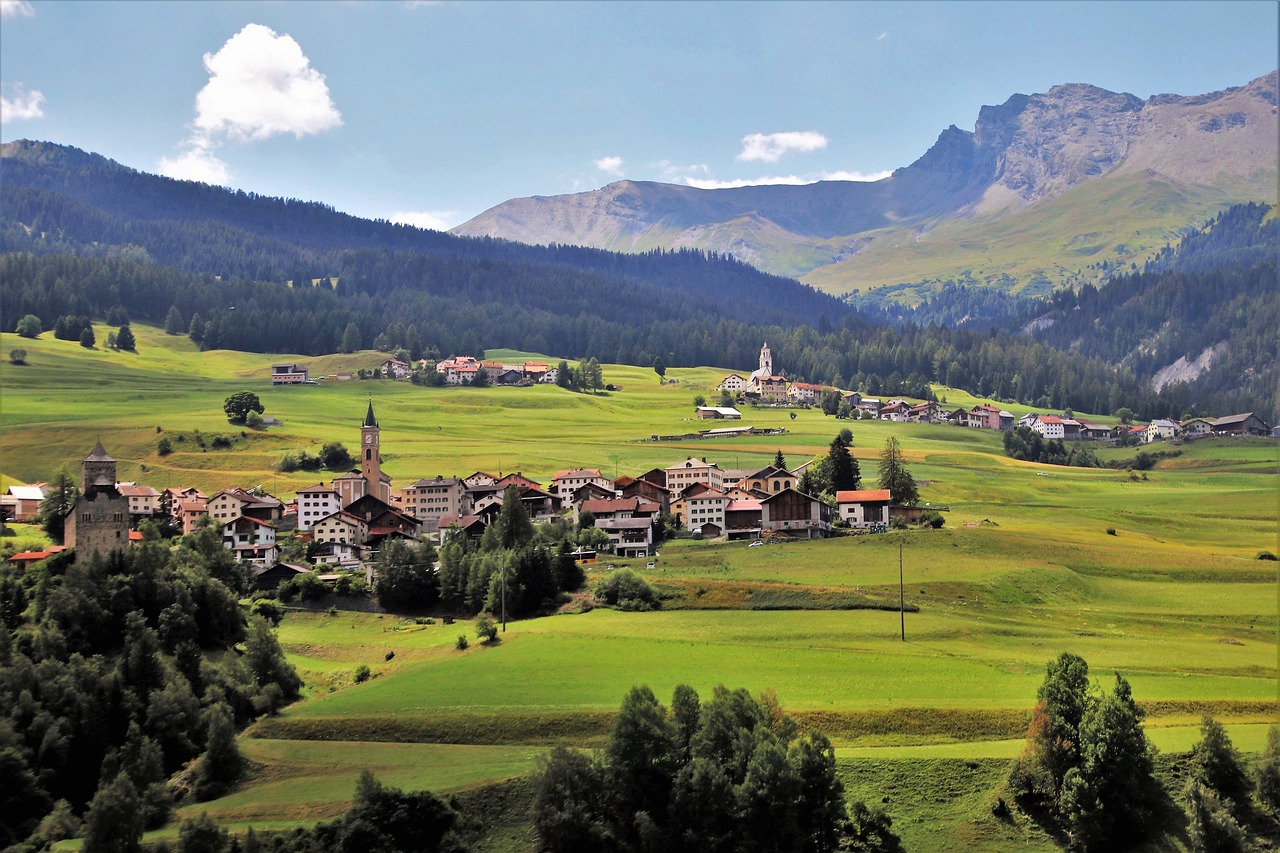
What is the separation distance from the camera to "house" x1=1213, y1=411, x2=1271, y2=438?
166750mm

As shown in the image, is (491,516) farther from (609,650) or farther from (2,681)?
(2,681)

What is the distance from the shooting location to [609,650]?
60.5 m

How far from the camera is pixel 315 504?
9912cm

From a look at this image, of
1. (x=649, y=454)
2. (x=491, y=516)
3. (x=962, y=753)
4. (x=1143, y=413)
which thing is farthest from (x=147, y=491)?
(x=1143, y=413)

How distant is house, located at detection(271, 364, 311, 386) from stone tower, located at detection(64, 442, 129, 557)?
11042cm

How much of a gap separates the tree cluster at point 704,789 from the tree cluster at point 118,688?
16447 mm

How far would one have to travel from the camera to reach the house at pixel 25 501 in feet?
297

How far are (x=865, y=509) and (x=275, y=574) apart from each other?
140ft

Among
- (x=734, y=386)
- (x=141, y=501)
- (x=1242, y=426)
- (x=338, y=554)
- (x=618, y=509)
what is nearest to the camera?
(x=338, y=554)

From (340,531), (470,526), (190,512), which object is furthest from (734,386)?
(190,512)

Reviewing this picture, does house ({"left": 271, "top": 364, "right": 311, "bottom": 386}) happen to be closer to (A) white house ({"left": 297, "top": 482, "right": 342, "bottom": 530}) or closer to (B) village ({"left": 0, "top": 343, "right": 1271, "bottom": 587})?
(B) village ({"left": 0, "top": 343, "right": 1271, "bottom": 587})

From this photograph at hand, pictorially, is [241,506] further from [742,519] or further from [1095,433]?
[1095,433]

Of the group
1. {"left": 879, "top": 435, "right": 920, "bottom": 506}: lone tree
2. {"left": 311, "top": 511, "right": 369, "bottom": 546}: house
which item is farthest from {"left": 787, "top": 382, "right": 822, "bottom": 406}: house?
{"left": 311, "top": 511, "right": 369, "bottom": 546}: house

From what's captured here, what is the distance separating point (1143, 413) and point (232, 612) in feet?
545
